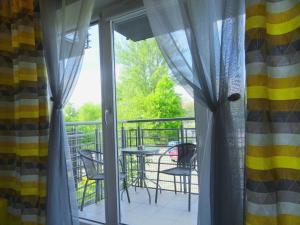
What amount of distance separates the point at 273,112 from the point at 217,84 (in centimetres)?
29

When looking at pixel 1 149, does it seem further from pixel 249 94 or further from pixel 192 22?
pixel 249 94

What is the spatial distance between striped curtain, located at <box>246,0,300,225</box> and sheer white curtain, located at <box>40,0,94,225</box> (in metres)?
1.17

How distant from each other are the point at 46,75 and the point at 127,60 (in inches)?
25.7

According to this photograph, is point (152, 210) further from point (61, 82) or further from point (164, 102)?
point (61, 82)

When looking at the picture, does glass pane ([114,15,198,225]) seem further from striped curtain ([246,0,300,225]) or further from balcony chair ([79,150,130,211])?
striped curtain ([246,0,300,225])

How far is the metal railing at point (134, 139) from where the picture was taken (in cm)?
230

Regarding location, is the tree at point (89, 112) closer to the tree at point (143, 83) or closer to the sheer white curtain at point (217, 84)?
the tree at point (143, 83)

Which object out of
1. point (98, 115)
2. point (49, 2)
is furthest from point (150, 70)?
point (49, 2)

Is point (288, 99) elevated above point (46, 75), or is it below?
below

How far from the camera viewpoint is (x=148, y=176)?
9.33 ft

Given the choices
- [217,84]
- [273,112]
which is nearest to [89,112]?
[217,84]

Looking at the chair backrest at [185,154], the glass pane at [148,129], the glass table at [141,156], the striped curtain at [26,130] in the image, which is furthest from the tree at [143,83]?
the striped curtain at [26,130]

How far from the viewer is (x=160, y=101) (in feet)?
7.39

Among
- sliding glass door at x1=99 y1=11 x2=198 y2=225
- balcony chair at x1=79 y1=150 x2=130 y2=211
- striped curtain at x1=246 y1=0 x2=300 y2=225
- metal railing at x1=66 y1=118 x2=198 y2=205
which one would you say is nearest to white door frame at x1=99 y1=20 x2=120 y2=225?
sliding glass door at x1=99 y1=11 x2=198 y2=225
